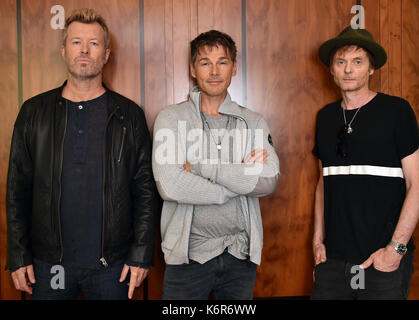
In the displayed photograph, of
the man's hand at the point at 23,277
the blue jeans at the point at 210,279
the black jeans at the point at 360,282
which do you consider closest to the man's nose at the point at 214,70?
the blue jeans at the point at 210,279

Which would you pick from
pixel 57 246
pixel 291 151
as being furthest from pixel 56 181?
pixel 291 151

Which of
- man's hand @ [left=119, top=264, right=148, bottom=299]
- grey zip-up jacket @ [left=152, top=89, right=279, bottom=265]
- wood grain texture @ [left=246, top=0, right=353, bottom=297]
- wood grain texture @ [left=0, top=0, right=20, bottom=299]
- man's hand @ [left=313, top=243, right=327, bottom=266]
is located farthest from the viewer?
wood grain texture @ [left=246, top=0, right=353, bottom=297]

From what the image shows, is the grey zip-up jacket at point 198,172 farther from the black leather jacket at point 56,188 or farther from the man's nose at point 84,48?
the man's nose at point 84,48

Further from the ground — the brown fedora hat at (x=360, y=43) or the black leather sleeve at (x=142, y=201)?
the brown fedora hat at (x=360, y=43)

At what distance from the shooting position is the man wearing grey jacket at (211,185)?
4.88 ft

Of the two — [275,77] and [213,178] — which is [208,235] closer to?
[213,178]

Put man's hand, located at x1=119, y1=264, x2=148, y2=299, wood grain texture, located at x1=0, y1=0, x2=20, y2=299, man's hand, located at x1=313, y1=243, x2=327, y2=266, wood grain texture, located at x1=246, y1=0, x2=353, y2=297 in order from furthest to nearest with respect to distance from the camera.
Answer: wood grain texture, located at x1=246, y1=0, x2=353, y2=297 → wood grain texture, located at x1=0, y1=0, x2=20, y2=299 → man's hand, located at x1=313, y1=243, x2=327, y2=266 → man's hand, located at x1=119, y1=264, x2=148, y2=299

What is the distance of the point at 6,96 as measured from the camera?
195 cm

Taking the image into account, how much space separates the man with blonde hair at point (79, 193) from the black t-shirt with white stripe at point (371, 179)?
0.96 m

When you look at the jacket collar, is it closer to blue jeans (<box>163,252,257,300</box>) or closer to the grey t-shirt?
the grey t-shirt

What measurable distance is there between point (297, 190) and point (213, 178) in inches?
33.3

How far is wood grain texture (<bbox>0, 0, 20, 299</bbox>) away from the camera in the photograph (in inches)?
75.9

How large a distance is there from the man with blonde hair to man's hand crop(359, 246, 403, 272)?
3.47 feet

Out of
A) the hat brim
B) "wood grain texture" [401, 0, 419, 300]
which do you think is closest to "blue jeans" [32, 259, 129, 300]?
the hat brim
